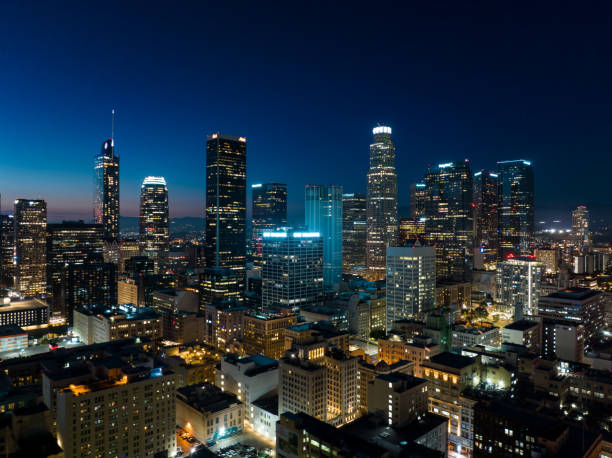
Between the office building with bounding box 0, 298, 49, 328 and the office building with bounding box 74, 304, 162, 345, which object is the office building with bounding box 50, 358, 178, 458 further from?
the office building with bounding box 0, 298, 49, 328

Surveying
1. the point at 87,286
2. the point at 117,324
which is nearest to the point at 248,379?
the point at 117,324

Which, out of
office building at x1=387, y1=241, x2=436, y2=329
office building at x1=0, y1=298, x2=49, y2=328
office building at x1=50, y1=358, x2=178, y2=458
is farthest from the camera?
office building at x1=0, y1=298, x2=49, y2=328

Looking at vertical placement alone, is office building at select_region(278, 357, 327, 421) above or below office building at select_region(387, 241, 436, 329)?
below

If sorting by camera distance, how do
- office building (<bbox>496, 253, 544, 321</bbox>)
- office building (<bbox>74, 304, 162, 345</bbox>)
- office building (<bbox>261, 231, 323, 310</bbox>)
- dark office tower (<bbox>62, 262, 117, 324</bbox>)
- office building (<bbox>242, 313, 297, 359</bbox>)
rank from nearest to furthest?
office building (<bbox>242, 313, 297, 359</bbox>) < office building (<bbox>74, 304, 162, 345</bbox>) < office building (<bbox>496, 253, 544, 321</bbox>) < office building (<bbox>261, 231, 323, 310</bbox>) < dark office tower (<bbox>62, 262, 117, 324</bbox>)

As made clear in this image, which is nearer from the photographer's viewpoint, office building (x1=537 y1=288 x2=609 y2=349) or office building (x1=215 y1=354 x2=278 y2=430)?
office building (x1=215 y1=354 x2=278 y2=430)

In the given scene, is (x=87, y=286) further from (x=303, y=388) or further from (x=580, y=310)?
(x=580, y=310)

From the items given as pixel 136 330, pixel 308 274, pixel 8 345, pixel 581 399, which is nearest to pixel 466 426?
pixel 581 399

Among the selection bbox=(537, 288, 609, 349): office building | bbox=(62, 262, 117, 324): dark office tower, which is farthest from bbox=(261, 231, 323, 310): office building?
bbox=(537, 288, 609, 349): office building
